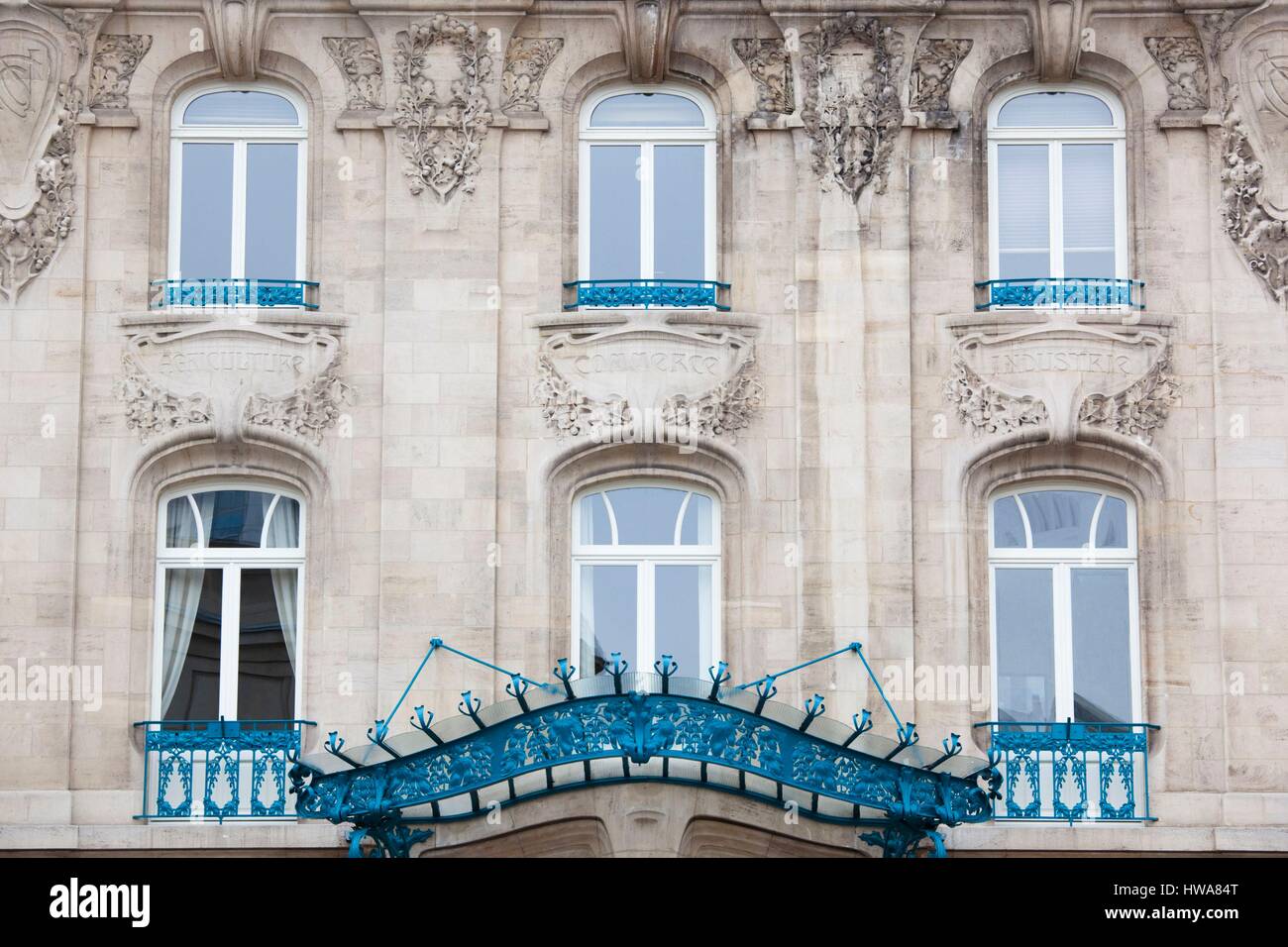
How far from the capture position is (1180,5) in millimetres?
24609

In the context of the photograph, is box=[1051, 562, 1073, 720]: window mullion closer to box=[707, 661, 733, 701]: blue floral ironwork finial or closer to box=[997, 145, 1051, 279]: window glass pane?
box=[997, 145, 1051, 279]: window glass pane

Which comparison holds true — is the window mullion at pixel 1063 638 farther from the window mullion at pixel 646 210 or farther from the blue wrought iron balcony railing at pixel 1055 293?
the window mullion at pixel 646 210

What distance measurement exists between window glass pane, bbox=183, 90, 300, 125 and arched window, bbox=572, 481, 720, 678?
4573 mm

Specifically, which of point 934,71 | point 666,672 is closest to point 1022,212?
point 934,71

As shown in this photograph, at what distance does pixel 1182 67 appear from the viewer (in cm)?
2473

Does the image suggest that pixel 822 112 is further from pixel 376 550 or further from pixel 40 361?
pixel 40 361

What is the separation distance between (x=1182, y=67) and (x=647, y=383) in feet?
18.7

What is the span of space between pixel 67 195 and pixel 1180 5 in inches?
402

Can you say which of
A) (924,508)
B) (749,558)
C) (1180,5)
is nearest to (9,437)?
(749,558)

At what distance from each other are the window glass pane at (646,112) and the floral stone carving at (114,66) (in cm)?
420

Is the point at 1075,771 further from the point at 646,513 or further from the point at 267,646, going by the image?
the point at 267,646

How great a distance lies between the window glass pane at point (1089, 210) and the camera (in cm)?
2480

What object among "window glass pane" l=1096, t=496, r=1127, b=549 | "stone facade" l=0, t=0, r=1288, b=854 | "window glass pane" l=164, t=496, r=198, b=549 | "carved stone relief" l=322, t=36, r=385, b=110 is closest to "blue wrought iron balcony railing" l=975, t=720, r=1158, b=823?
"stone facade" l=0, t=0, r=1288, b=854

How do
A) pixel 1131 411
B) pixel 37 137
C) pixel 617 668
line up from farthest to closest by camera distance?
1. pixel 37 137
2. pixel 1131 411
3. pixel 617 668
